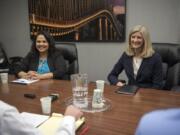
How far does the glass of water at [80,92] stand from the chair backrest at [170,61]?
120cm

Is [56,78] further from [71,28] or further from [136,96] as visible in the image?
[71,28]

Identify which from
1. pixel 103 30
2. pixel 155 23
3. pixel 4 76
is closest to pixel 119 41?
pixel 103 30

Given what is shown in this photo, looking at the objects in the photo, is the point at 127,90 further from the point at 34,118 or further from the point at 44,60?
the point at 44,60

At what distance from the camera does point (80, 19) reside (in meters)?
4.16

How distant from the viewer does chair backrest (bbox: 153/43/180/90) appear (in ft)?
9.00

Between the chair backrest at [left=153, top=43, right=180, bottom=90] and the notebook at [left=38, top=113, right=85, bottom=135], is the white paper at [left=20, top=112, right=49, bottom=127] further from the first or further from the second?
the chair backrest at [left=153, top=43, right=180, bottom=90]

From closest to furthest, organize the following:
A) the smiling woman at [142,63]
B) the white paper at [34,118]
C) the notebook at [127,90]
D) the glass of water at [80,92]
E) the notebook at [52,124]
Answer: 1. the notebook at [52,124]
2. the white paper at [34,118]
3. the glass of water at [80,92]
4. the notebook at [127,90]
5. the smiling woman at [142,63]

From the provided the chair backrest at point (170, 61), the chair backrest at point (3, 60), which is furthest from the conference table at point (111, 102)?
the chair backrest at point (3, 60)

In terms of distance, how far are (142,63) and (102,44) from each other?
1.52 meters

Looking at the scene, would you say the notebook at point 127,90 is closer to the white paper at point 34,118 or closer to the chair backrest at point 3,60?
the white paper at point 34,118

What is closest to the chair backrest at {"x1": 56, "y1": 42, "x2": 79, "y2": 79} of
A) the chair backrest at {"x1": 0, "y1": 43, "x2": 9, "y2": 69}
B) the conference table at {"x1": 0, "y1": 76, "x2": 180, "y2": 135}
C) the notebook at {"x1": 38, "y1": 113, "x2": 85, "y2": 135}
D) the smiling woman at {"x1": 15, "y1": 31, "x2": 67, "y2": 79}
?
the smiling woman at {"x1": 15, "y1": 31, "x2": 67, "y2": 79}

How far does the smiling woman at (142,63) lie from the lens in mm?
2645

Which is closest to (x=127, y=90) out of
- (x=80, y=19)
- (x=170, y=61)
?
(x=170, y=61)

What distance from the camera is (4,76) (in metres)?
Result: 2.45
